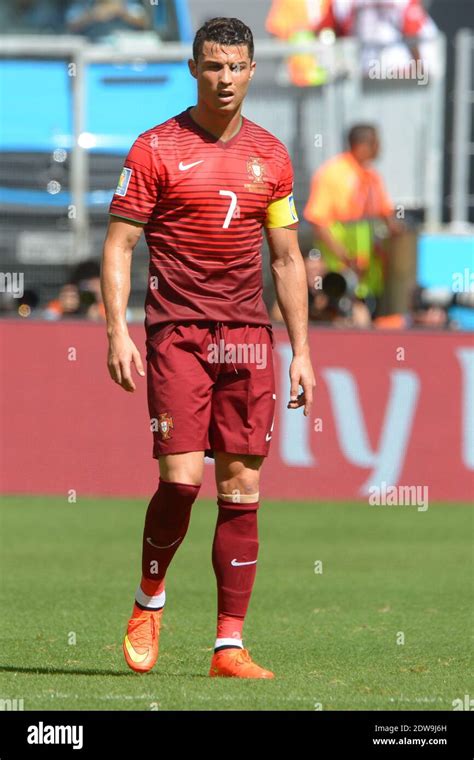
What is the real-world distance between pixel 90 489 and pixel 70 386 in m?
0.88

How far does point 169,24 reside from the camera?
17609 mm

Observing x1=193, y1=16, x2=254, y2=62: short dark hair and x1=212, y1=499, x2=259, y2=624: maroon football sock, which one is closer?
x1=193, y1=16, x2=254, y2=62: short dark hair

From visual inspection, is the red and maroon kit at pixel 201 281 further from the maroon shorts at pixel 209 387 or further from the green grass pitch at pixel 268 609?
the green grass pitch at pixel 268 609

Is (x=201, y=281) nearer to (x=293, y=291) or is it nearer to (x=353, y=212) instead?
(x=293, y=291)

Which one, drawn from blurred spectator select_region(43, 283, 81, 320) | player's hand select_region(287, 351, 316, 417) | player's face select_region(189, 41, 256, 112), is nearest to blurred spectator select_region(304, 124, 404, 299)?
blurred spectator select_region(43, 283, 81, 320)

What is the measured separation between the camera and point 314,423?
562 inches

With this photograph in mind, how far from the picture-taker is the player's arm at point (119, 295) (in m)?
6.68

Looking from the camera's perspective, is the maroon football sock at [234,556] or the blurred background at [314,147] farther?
the blurred background at [314,147]

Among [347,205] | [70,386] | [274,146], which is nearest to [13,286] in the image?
[70,386]

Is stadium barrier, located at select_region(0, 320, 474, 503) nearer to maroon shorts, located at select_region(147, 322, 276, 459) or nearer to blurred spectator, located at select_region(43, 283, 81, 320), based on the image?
blurred spectator, located at select_region(43, 283, 81, 320)

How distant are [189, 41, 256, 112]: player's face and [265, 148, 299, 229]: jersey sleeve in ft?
1.22

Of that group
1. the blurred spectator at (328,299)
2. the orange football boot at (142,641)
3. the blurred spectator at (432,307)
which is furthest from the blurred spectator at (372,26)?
the orange football boot at (142,641)

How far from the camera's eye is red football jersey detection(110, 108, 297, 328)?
6.81 meters

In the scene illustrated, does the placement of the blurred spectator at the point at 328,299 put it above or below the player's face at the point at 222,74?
below
